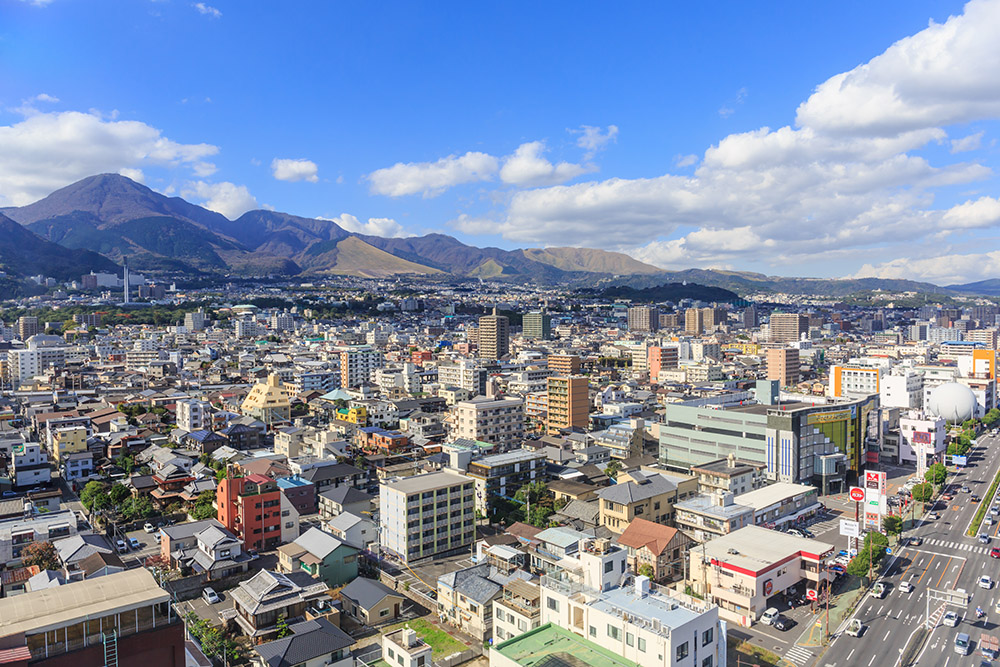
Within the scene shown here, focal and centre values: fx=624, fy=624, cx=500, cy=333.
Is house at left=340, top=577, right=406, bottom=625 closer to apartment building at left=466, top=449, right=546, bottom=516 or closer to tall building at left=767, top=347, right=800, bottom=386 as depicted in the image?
apartment building at left=466, top=449, right=546, bottom=516

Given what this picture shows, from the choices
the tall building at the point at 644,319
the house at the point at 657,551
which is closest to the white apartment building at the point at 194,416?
the house at the point at 657,551

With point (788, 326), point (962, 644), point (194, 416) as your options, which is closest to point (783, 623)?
point (962, 644)

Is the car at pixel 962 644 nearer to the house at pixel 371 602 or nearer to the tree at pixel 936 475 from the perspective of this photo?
the house at pixel 371 602

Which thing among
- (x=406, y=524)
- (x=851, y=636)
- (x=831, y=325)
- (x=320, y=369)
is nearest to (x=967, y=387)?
(x=851, y=636)

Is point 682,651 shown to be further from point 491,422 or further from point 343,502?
point 491,422

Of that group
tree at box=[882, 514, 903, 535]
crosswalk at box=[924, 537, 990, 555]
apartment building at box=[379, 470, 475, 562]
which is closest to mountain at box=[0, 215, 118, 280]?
apartment building at box=[379, 470, 475, 562]

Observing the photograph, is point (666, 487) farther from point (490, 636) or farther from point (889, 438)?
point (889, 438)
